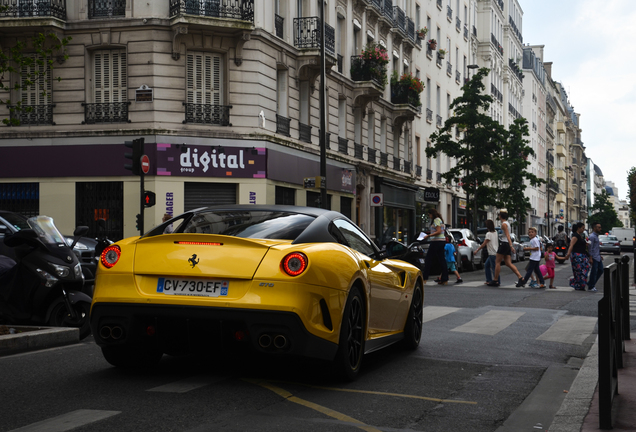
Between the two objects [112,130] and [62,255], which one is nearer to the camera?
[62,255]

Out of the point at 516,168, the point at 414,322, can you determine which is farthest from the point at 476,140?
the point at 414,322

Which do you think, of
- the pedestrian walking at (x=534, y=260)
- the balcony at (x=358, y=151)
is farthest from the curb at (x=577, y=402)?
the balcony at (x=358, y=151)

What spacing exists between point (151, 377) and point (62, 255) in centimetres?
307

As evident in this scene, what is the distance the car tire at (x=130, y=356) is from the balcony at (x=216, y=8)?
64.2 feet

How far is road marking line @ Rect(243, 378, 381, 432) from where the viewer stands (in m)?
4.83

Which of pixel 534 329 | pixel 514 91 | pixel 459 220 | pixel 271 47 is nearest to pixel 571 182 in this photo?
pixel 514 91

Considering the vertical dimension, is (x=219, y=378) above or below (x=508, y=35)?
below

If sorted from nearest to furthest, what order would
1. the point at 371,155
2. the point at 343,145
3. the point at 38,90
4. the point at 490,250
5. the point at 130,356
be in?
the point at 130,356 < the point at 490,250 < the point at 38,90 < the point at 343,145 < the point at 371,155

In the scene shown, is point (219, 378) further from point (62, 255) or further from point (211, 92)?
point (211, 92)

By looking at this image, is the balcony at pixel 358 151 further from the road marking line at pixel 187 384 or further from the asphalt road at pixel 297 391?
the road marking line at pixel 187 384

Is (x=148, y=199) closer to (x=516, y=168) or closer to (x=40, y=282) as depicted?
(x=40, y=282)

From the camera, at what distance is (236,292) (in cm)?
562

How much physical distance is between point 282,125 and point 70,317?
1959 centimetres

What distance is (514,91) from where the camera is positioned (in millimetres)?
84438
